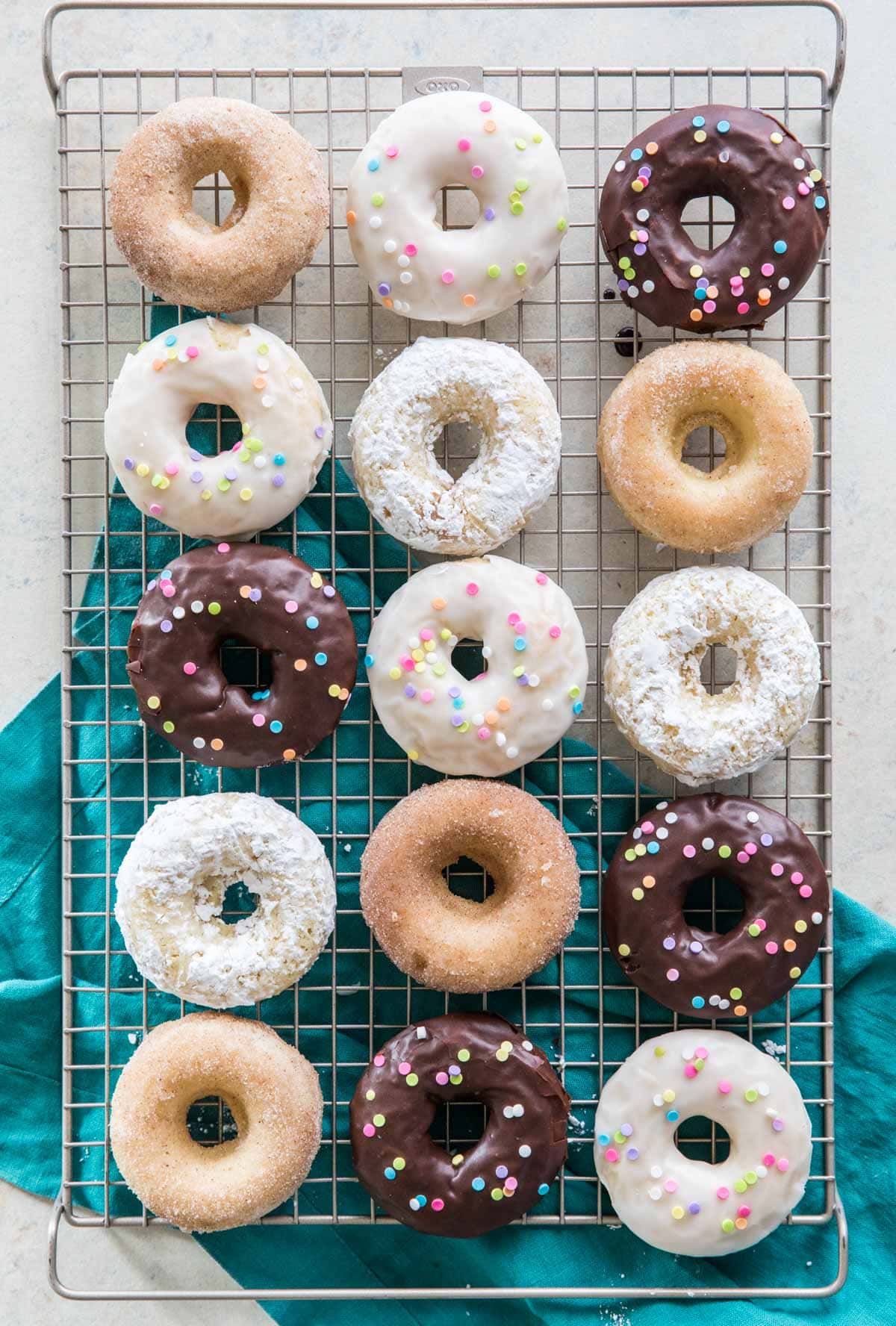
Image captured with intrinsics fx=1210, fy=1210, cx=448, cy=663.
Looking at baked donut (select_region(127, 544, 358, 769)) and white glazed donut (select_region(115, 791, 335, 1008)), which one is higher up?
baked donut (select_region(127, 544, 358, 769))

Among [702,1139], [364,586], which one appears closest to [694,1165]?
[702,1139]

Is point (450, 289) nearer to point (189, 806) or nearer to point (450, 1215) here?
point (189, 806)

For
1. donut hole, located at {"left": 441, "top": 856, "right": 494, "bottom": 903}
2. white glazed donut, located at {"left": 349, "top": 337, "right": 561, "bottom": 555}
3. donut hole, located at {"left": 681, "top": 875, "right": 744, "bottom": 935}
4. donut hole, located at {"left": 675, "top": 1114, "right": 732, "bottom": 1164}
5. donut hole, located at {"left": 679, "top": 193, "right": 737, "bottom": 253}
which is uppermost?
donut hole, located at {"left": 679, "top": 193, "right": 737, "bottom": 253}

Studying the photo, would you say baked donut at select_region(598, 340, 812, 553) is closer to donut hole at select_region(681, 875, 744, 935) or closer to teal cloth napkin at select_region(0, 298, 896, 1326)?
teal cloth napkin at select_region(0, 298, 896, 1326)

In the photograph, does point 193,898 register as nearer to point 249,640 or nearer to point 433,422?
point 249,640

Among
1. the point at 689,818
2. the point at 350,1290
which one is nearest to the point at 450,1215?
the point at 350,1290

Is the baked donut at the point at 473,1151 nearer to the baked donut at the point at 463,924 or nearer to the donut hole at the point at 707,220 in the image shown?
the baked donut at the point at 463,924

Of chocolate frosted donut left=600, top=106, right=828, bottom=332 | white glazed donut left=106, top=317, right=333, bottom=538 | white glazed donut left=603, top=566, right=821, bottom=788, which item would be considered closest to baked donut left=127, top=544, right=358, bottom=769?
white glazed donut left=106, top=317, right=333, bottom=538
